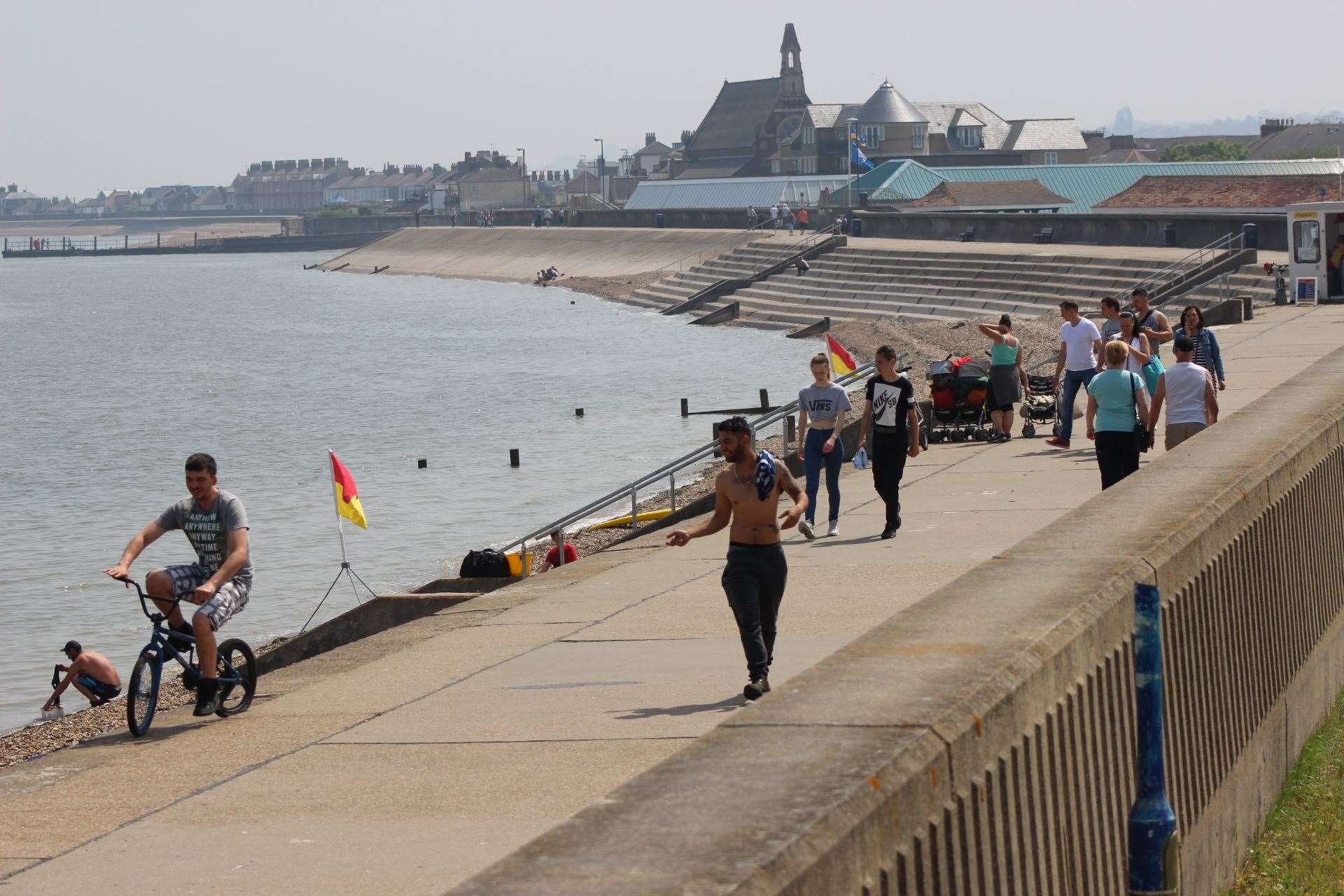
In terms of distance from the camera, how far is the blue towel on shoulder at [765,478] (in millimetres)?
9195

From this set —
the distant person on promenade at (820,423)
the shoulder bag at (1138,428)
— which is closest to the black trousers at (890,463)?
the distant person on promenade at (820,423)

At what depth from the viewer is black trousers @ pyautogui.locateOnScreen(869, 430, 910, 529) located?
14641mm

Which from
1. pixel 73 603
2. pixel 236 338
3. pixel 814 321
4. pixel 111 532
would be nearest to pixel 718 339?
pixel 814 321

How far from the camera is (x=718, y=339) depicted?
68.9 metres

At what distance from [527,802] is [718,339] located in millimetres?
61057

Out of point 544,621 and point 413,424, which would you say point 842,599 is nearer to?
point 544,621

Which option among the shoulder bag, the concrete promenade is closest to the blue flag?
the concrete promenade

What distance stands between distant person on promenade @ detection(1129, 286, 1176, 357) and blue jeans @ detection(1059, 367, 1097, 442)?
0.67m

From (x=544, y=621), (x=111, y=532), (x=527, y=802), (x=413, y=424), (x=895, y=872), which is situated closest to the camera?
(x=895, y=872)

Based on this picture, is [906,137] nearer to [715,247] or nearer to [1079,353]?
[715,247]

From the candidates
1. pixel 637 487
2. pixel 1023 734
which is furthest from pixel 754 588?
pixel 637 487

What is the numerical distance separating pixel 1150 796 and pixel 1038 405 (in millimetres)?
17905

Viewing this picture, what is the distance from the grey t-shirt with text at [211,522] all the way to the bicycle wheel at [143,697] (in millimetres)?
785

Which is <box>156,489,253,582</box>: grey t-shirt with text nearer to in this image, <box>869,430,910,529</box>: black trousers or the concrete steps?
<box>869,430,910,529</box>: black trousers
